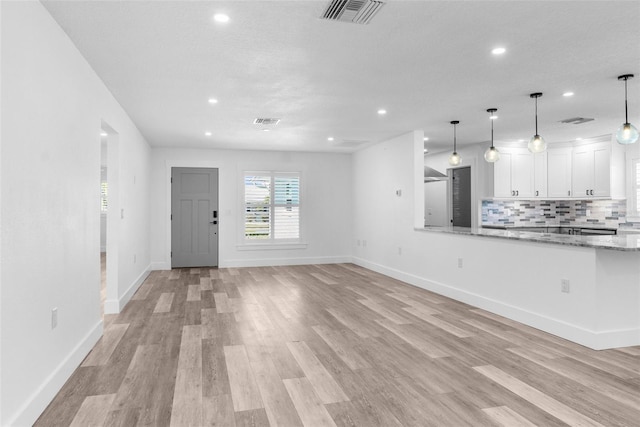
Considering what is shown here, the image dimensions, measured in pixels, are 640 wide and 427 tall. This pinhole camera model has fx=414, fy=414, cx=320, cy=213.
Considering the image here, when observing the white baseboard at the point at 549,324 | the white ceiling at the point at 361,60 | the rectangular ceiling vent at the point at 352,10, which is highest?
the white ceiling at the point at 361,60

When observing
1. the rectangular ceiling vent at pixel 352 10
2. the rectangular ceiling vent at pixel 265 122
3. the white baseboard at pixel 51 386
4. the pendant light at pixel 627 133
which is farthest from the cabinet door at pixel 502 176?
the white baseboard at pixel 51 386

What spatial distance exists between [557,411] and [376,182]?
19.3ft

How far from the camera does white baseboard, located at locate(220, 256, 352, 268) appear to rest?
8.61m

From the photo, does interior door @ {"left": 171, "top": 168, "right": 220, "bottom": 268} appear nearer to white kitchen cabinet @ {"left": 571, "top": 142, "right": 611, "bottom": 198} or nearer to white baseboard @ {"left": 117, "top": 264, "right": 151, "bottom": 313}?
white baseboard @ {"left": 117, "top": 264, "right": 151, "bottom": 313}

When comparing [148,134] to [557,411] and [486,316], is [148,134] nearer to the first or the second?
[486,316]

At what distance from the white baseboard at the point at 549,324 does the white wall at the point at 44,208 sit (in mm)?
4150

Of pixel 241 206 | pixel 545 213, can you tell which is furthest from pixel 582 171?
pixel 241 206

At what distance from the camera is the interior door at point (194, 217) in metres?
8.41

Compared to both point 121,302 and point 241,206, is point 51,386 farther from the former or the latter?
point 241,206

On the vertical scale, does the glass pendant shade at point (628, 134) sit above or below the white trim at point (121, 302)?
above

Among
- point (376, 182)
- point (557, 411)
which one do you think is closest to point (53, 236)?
point (557, 411)

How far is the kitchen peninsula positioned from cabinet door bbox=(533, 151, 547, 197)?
3.82m

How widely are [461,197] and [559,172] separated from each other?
1.82 m

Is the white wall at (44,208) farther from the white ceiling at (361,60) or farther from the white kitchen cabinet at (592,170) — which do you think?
the white kitchen cabinet at (592,170)
